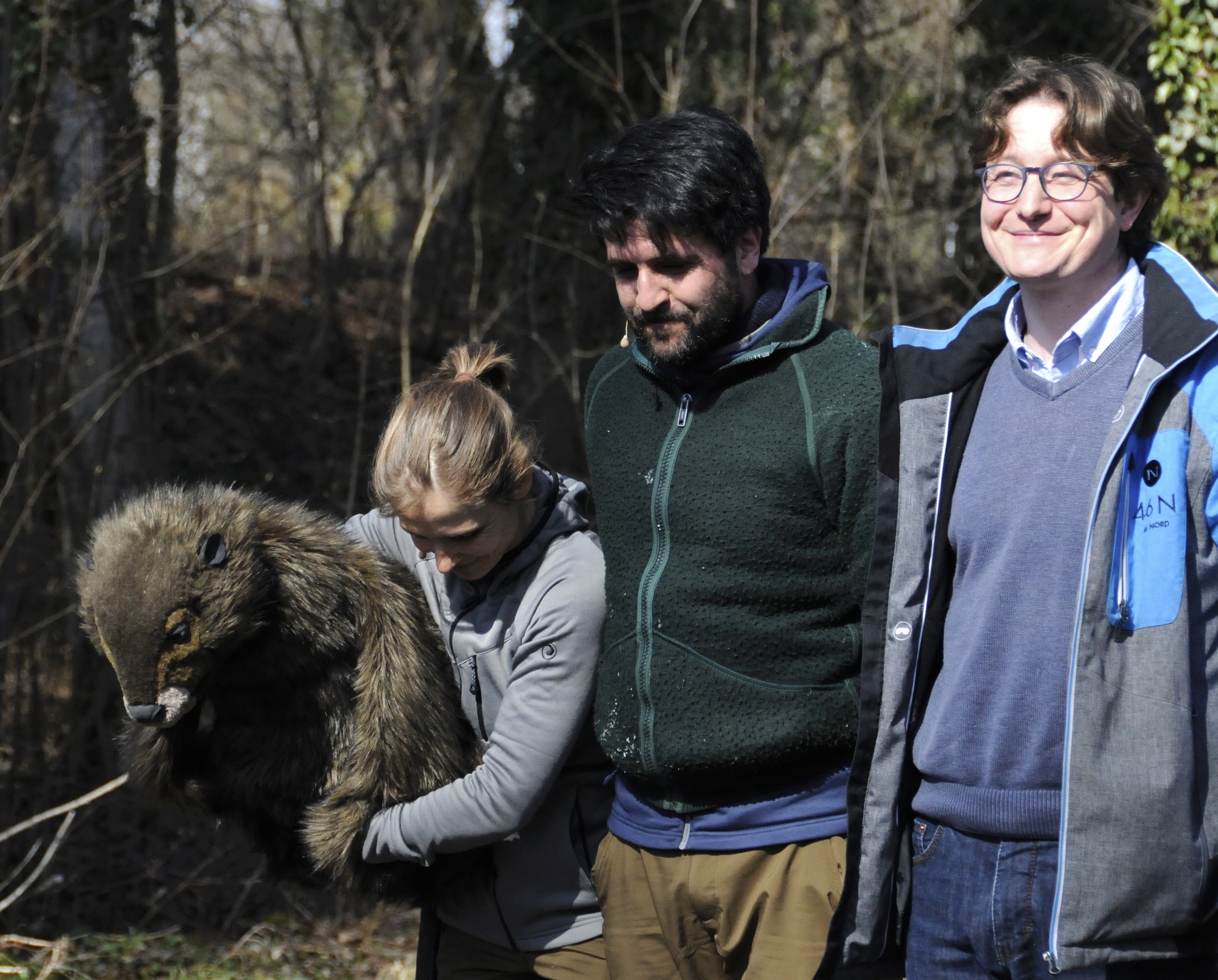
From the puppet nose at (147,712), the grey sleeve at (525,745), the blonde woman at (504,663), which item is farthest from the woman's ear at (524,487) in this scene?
the puppet nose at (147,712)

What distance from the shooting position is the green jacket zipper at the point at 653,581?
2.32 meters

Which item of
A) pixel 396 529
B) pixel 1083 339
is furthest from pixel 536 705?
pixel 1083 339

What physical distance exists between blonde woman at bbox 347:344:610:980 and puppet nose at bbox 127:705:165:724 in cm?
48

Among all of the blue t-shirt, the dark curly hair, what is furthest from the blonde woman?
the dark curly hair

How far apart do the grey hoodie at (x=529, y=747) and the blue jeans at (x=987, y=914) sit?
0.71 m

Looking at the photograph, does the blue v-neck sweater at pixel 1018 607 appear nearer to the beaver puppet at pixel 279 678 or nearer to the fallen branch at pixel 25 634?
the beaver puppet at pixel 279 678

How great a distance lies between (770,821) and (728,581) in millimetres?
448

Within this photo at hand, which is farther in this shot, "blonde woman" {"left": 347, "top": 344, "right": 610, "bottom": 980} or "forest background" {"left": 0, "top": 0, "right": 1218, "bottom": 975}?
"forest background" {"left": 0, "top": 0, "right": 1218, "bottom": 975}

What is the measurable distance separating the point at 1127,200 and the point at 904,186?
6314mm

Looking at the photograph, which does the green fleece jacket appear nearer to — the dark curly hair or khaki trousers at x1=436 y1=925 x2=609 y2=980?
the dark curly hair

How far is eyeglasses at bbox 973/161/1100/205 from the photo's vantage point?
2023mm

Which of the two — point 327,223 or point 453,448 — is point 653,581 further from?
point 327,223

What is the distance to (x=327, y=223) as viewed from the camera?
→ 31.0 feet

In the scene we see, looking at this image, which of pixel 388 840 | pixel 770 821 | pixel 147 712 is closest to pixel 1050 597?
pixel 770 821
